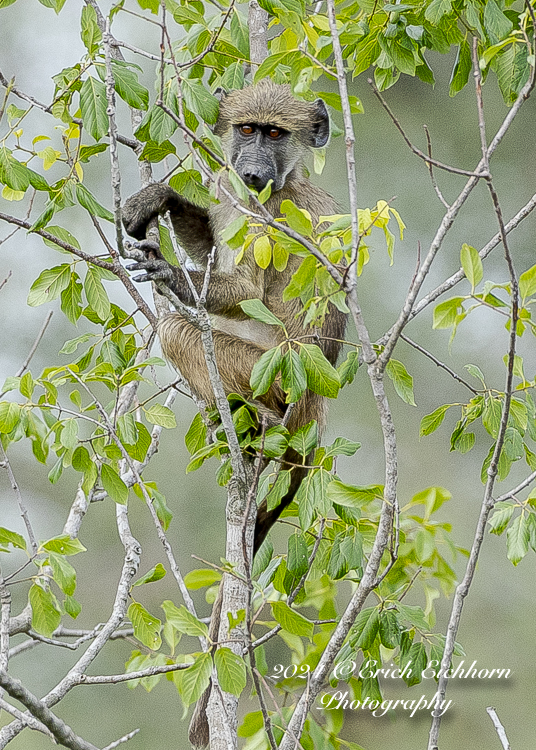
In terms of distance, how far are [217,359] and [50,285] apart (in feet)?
2.99

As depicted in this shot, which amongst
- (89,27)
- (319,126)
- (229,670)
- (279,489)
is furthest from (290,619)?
(319,126)

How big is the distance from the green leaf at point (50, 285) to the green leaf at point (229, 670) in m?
1.24

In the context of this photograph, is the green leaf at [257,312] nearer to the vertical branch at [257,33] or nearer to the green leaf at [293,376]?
the green leaf at [293,376]

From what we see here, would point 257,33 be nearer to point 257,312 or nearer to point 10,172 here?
point 10,172

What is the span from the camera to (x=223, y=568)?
225 cm

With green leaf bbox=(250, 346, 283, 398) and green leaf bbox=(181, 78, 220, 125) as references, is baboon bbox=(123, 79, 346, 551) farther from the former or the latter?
green leaf bbox=(250, 346, 283, 398)

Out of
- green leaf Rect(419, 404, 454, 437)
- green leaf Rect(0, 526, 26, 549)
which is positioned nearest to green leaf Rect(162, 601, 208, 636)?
green leaf Rect(0, 526, 26, 549)

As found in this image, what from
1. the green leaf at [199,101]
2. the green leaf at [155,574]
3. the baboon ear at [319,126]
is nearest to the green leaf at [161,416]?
the green leaf at [155,574]

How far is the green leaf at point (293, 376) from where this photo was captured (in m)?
2.24

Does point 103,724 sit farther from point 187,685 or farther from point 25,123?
point 187,685

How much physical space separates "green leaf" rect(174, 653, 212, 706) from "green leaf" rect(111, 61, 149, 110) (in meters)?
1.52

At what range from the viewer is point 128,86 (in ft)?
8.23

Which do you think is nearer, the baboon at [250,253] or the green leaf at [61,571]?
the green leaf at [61,571]

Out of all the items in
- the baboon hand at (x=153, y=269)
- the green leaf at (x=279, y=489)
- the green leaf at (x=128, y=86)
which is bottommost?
the green leaf at (x=279, y=489)
